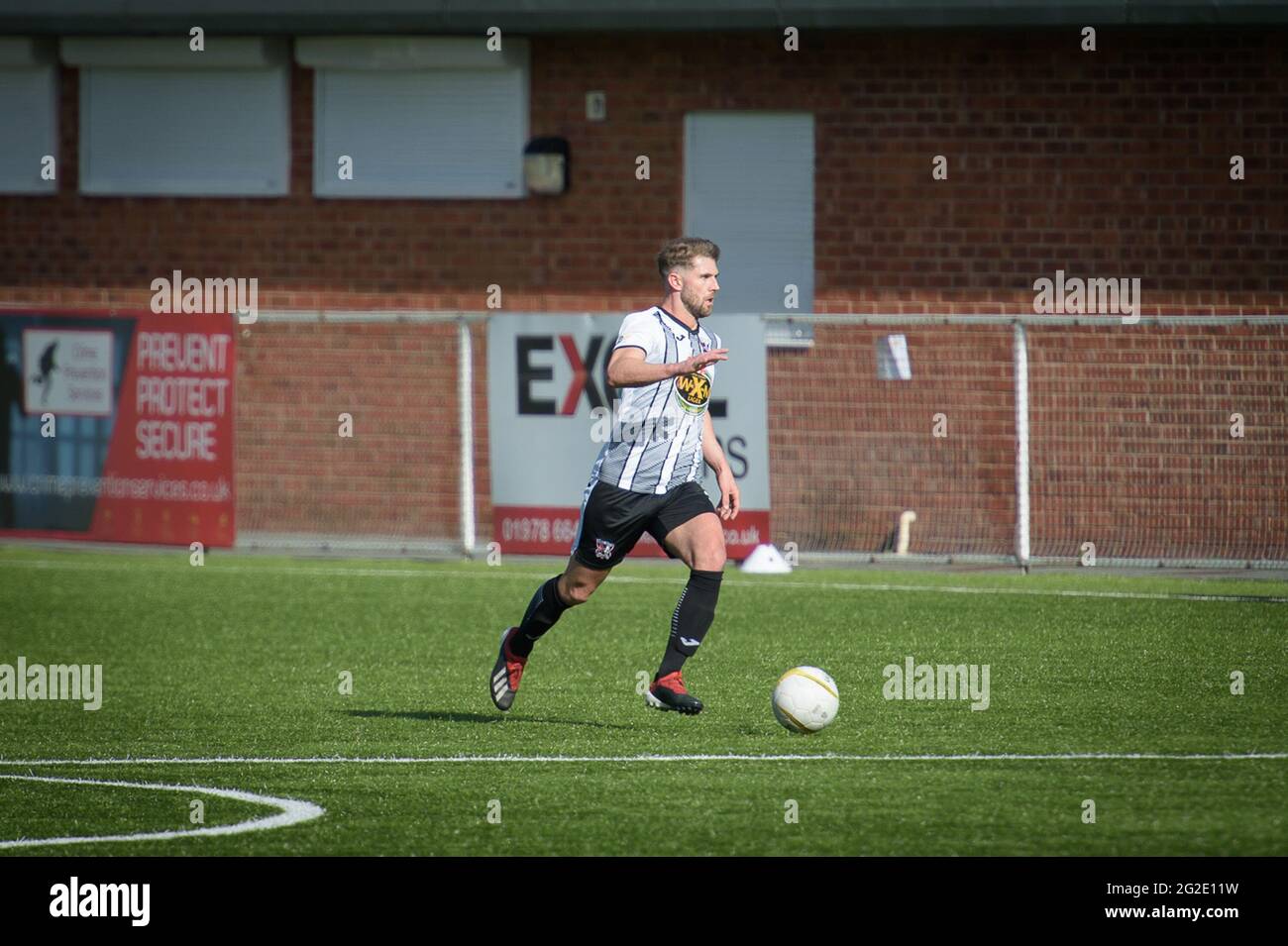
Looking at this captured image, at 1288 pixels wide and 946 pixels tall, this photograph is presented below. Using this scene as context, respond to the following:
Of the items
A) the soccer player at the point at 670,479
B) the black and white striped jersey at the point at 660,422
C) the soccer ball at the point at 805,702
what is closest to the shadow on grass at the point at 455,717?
the soccer player at the point at 670,479

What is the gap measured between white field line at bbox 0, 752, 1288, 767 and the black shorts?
116 centimetres

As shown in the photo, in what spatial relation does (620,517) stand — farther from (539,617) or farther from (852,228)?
(852,228)

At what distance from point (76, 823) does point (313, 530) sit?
1284cm

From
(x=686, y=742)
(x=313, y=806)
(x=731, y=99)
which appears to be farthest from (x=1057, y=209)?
(x=313, y=806)

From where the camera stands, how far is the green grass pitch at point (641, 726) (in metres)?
7.10

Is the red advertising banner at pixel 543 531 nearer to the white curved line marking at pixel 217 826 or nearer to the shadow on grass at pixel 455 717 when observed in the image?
the shadow on grass at pixel 455 717

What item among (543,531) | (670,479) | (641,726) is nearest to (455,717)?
(641,726)

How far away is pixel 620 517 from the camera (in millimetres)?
9359

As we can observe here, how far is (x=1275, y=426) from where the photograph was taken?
17078 millimetres

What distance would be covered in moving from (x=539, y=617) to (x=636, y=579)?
7234 millimetres

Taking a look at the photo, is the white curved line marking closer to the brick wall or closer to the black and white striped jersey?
the black and white striped jersey

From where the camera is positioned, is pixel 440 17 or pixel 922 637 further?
pixel 440 17

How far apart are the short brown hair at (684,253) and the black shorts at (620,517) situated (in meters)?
1.02
